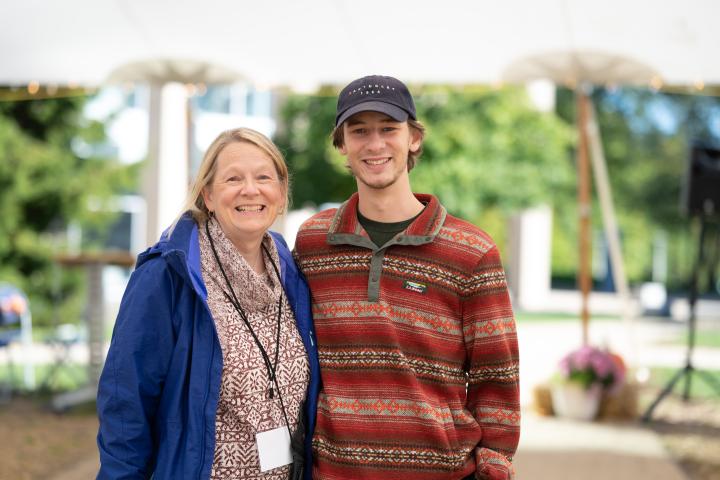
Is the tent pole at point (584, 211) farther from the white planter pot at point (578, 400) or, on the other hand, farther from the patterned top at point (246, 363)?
the patterned top at point (246, 363)

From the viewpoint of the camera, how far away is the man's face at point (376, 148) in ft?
7.39

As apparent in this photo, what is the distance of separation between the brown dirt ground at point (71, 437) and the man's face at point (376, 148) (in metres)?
4.21

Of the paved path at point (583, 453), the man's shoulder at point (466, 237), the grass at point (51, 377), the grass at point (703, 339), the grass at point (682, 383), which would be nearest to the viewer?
the man's shoulder at point (466, 237)

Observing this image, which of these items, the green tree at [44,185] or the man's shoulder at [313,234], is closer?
the man's shoulder at [313,234]

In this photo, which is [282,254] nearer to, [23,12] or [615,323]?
[23,12]

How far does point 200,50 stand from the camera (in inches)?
284

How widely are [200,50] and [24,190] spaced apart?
Answer: 5.93 m

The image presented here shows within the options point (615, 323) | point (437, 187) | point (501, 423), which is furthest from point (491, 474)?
point (615, 323)

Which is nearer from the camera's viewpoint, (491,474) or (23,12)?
(491,474)

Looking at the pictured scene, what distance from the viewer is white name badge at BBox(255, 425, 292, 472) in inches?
84.8

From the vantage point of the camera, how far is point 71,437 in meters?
6.59

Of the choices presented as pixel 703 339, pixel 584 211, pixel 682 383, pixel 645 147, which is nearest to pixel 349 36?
pixel 584 211

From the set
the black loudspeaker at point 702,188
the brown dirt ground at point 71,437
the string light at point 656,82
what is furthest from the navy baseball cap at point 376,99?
the black loudspeaker at point 702,188

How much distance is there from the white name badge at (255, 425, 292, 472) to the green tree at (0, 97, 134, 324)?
1058cm
